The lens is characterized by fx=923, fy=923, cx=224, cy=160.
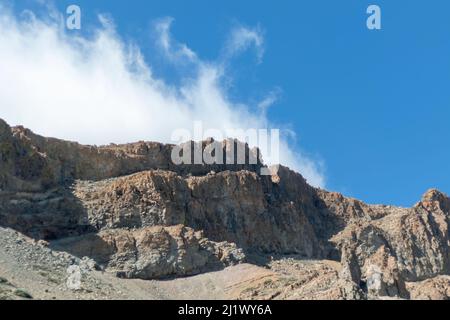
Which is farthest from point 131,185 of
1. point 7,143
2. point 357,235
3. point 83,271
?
point 357,235

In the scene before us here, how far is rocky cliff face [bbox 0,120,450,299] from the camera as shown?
359 feet

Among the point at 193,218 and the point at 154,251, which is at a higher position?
the point at 193,218

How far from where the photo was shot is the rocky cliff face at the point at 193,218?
110 meters

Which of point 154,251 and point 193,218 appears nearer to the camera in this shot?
point 154,251

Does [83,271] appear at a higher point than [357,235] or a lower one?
lower

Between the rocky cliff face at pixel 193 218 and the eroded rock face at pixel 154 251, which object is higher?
the rocky cliff face at pixel 193 218

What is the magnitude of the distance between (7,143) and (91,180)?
51.7 feet

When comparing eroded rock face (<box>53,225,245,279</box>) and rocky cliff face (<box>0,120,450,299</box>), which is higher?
rocky cliff face (<box>0,120,450,299</box>)

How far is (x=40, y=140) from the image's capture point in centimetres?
12625

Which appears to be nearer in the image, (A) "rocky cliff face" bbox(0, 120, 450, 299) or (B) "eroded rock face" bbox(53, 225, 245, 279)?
(B) "eroded rock face" bbox(53, 225, 245, 279)

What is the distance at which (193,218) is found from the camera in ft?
424

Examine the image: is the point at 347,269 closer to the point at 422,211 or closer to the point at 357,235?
the point at 357,235

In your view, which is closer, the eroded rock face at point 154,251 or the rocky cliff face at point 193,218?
the eroded rock face at point 154,251

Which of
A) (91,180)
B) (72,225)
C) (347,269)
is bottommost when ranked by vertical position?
(347,269)
